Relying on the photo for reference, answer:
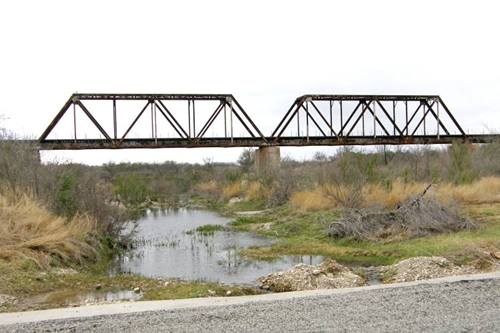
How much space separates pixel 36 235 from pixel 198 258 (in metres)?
5.08

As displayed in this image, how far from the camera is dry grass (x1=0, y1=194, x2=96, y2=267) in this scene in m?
12.8

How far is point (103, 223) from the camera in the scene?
19.3 meters

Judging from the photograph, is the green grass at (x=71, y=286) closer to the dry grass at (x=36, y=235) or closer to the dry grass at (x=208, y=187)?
the dry grass at (x=36, y=235)

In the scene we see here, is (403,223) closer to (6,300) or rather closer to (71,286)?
(71,286)

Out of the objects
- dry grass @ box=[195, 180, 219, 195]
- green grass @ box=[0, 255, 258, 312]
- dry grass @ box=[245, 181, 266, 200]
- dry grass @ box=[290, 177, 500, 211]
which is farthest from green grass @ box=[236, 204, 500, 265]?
dry grass @ box=[195, 180, 219, 195]

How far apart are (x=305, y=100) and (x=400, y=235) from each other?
21503 mm

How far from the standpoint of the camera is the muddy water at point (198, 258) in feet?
46.0

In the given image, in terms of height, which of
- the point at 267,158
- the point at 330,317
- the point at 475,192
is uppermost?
the point at 267,158

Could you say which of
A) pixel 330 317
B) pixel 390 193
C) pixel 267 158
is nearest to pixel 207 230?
pixel 390 193

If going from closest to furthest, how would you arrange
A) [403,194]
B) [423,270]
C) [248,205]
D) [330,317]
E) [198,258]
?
[330,317] → [423,270] → [198,258] → [403,194] → [248,205]

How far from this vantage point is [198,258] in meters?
16.9

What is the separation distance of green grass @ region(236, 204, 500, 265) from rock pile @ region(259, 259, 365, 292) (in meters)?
2.91

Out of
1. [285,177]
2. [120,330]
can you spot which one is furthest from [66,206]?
[285,177]

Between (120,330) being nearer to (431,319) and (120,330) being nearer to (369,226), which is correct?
(431,319)
